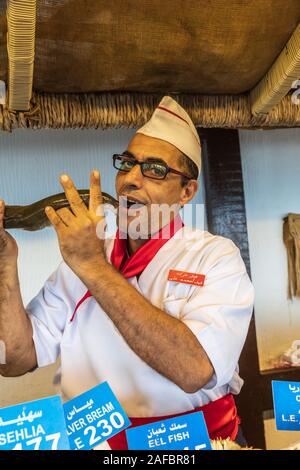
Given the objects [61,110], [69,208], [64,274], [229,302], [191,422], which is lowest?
[191,422]

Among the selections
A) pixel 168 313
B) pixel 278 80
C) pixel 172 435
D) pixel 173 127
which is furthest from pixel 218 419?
pixel 278 80

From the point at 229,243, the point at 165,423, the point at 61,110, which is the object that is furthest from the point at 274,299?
the point at 165,423

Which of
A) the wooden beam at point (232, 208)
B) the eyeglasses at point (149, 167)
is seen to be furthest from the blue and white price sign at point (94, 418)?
the wooden beam at point (232, 208)

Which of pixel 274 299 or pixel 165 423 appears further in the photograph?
pixel 274 299

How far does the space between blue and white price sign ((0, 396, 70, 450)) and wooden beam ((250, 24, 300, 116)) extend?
3.62ft

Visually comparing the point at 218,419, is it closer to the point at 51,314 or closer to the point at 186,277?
the point at 186,277

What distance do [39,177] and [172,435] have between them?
4.67 feet

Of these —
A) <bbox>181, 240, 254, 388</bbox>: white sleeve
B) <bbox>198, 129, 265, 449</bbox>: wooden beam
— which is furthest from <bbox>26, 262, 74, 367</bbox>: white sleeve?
<bbox>198, 129, 265, 449</bbox>: wooden beam

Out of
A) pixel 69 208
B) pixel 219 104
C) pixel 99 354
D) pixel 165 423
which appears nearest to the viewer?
pixel 165 423

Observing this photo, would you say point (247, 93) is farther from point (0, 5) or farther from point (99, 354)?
point (99, 354)

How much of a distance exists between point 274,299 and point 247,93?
1.00 m

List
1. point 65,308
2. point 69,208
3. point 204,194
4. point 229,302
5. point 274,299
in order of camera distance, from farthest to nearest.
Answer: point 274,299 < point 204,194 < point 65,308 < point 229,302 < point 69,208

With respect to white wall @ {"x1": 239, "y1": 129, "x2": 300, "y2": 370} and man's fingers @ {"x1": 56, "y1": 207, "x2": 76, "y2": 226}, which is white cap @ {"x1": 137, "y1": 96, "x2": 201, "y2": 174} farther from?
white wall @ {"x1": 239, "y1": 129, "x2": 300, "y2": 370}

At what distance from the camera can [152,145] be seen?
1.58 m
